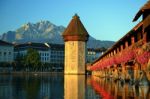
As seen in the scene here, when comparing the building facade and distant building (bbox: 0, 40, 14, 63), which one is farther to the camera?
the building facade

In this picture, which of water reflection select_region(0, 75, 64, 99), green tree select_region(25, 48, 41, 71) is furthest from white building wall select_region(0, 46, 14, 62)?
water reflection select_region(0, 75, 64, 99)

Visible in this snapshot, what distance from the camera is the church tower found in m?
79.1

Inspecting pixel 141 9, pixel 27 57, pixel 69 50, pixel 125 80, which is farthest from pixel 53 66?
pixel 141 9

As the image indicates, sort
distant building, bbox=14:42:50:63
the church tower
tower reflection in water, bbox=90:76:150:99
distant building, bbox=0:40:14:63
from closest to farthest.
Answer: tower reflection in water, bbox=90:76:150:99 < the church tower < distant building, bbox=0:40:14:63 < distant building, bbox=14:42:50:63

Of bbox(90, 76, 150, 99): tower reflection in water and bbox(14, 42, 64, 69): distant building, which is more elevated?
bbox(14, 42, 64, 69): distant building

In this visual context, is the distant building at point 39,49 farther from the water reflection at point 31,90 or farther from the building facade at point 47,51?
Answer: the water reflection at point 31,90

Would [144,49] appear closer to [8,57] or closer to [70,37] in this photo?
[70,37]

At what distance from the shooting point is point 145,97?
14.2 metres

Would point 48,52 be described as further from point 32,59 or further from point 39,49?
point 32,59

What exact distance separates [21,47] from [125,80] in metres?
146

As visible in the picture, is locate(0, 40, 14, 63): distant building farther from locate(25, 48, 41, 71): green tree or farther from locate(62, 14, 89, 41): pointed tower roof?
locate(62, 14, 89, 41): pointed tower roof

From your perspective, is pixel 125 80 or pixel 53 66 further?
pixel 53 66

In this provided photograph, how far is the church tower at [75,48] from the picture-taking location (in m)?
79.1

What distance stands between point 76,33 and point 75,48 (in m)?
3.24
